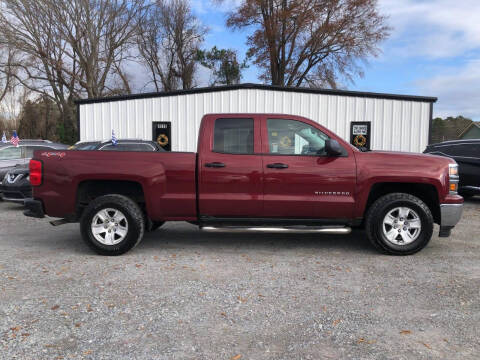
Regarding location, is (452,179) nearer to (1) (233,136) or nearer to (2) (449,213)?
(2) (449,213)

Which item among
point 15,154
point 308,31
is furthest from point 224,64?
point 15,154

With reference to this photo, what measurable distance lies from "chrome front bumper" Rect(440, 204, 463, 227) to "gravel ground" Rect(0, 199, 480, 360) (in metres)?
0.48

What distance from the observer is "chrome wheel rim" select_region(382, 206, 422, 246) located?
4895 mm

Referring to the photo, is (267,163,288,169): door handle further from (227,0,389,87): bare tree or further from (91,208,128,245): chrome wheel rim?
(227,0,389,87): bare tree

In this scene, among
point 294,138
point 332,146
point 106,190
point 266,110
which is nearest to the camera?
point 332,146

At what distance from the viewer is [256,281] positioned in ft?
13.1

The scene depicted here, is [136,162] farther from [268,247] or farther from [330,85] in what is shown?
[330,85]

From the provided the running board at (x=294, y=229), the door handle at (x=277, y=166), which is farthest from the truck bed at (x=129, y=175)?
the door handle at (x=277, y=166)

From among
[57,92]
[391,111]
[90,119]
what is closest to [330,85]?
[391,111]

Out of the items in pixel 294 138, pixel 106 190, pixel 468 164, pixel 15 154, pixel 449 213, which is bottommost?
pixel 449 213

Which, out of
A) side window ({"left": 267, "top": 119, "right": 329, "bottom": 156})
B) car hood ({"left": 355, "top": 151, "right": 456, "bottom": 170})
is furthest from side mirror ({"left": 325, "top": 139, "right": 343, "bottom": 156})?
car hood ({"left": 355, "top": 151, "right": 456, "bottom": 170})

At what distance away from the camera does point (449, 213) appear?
4.86 meters

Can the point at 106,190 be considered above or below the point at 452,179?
below

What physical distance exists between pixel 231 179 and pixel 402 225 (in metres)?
2.35
